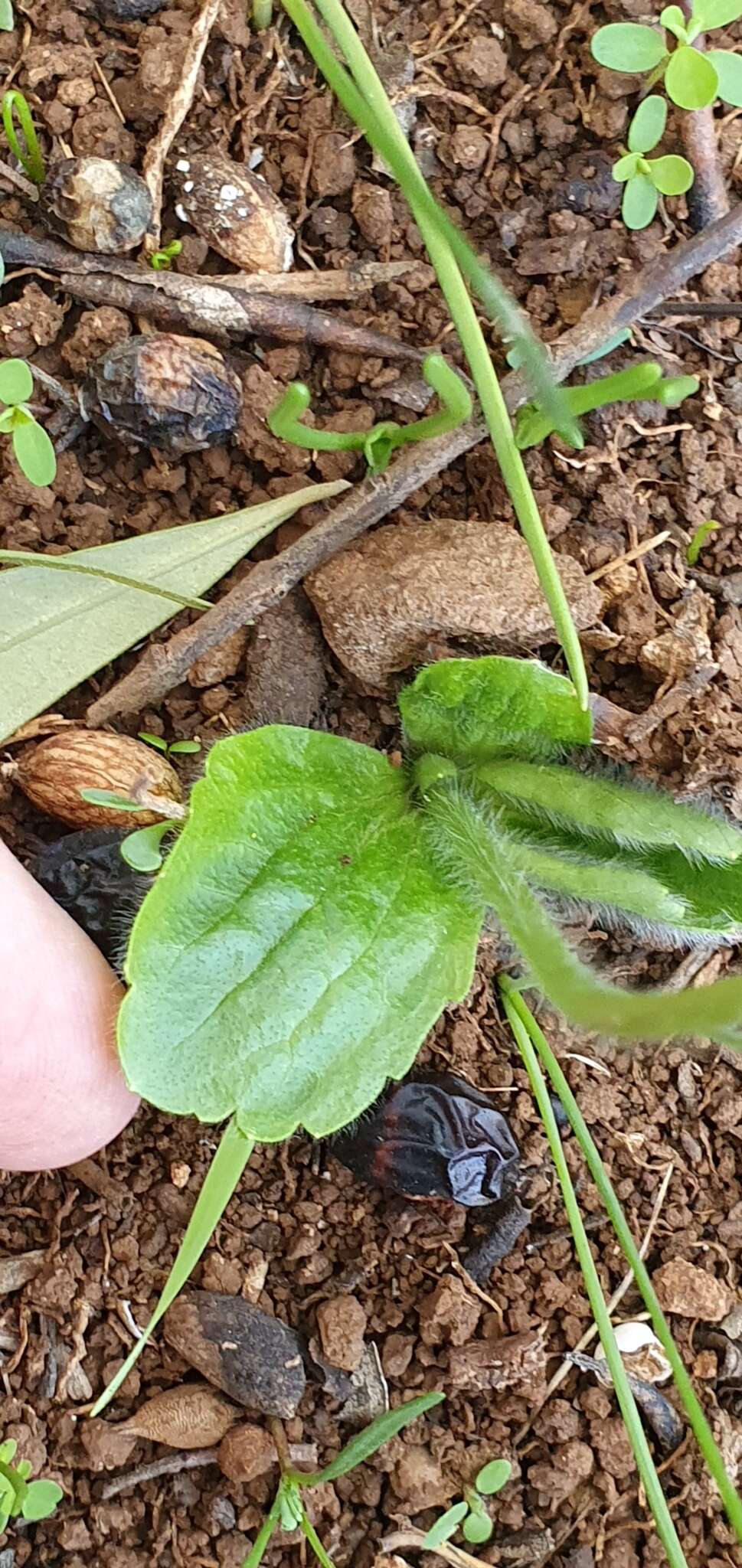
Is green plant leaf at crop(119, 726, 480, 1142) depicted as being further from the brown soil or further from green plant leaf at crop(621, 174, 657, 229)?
green plant leaf at crop(621, 174, 657, 229)

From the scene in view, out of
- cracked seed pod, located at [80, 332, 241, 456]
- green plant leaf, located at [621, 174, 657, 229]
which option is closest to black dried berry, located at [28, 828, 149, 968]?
cracked seed pod, located at [80, 332, 241, 456]

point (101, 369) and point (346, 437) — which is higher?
point (101, 369)

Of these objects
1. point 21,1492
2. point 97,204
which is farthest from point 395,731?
point 21,1492

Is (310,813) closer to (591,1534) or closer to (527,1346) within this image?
(527,1346)

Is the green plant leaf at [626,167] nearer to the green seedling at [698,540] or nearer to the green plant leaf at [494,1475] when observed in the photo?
the green seedling at [698,540]

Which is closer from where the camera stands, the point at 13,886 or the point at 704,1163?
the point at 13,886

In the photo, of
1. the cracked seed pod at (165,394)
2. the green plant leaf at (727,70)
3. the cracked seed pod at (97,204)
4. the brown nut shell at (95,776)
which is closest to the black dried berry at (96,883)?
the brown nut shell at (95,776)

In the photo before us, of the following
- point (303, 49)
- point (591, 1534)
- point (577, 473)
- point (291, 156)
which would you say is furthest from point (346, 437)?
point (591, 1534)
